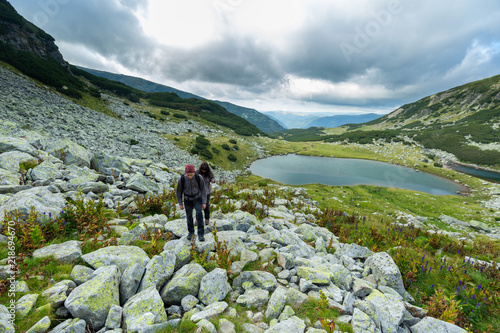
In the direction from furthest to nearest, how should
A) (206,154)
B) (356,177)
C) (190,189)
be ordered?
1. (356,177)
2. (206,154)
3. (190,189)

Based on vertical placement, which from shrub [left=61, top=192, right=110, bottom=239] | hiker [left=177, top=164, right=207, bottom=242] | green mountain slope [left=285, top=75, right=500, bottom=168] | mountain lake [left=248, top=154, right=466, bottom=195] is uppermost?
green mountain slope [left=285, top=75, right=500, bottom=168]

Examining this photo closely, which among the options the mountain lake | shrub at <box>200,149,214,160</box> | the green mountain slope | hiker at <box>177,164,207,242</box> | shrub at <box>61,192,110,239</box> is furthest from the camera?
the green mountain slope

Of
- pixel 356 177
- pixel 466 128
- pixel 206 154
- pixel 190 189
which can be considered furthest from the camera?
pixel 466 128

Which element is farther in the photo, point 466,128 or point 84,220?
point 466,128

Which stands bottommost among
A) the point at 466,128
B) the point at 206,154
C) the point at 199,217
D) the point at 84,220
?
the point at 84,220

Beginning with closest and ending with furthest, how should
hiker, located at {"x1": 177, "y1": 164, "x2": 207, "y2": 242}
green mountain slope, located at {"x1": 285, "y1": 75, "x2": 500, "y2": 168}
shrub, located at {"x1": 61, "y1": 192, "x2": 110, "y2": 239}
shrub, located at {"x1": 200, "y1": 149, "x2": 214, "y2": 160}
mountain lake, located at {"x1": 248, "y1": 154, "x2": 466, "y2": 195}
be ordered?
shrub, located at {"x1": 61, "y1": 192, "x2": 110, "y2": 239} < hiker, located at {"x1": 177, "y1": 164, "x2": 207, "y2": 242} < mountain lake, located at {"x1": 248, "y1": 154, "x2": 466, "y2": 195} < shrub, located at {"x1": 200, "y1": 149, "x2": 214, "y2": 160} < green mountain slope, located at {"x1": 285, "y1": 75, "x2": 500, "y2": 168}

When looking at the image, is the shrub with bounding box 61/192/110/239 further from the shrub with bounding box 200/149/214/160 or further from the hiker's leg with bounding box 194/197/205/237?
the shrub with bounding box 200/149/214/160

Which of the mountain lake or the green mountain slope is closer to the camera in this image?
the mountain lake

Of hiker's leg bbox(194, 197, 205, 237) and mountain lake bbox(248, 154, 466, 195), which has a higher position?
hiker's leg bbox(194, 197, 205, 237)

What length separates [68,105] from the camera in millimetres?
47156

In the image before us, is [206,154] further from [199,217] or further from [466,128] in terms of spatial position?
[466,128]

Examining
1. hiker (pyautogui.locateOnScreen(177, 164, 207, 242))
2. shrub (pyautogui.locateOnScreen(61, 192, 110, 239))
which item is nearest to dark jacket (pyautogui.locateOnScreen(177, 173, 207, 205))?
hiker (pyautogui.locateOnScreen(177, 164, 207, 242))

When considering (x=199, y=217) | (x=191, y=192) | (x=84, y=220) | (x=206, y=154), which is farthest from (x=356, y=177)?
(x=84, y=220)

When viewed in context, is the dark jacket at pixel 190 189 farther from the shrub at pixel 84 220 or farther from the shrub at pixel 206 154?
the shrub at pixel 206 154
